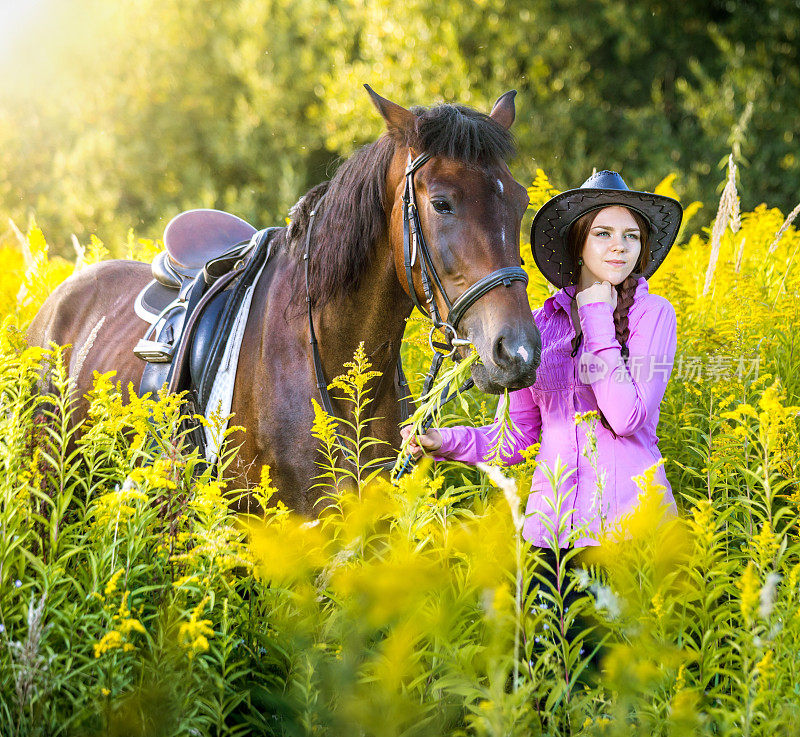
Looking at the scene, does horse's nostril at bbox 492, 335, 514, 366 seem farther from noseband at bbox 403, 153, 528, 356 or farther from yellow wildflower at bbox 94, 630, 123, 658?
yellow wildflower at bbox 94, 630, 123, 658

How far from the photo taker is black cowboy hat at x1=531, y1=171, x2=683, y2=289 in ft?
8.49

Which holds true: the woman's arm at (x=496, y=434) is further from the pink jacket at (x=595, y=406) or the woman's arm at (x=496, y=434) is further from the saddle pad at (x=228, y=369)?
the saddle pad at (x=228, y=369)

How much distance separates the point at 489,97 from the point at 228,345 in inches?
439

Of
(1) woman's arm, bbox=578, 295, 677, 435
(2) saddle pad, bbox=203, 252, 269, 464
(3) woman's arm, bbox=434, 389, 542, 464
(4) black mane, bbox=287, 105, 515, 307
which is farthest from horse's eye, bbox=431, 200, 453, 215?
(2) saddle pad, bbox=203, 252, 269, 464

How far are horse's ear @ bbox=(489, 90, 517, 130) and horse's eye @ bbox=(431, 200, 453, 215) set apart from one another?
75cm

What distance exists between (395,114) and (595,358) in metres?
1.23

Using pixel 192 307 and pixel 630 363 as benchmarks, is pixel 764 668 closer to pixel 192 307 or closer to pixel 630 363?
pixel 630 363

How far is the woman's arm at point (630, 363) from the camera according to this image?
2.34 metres

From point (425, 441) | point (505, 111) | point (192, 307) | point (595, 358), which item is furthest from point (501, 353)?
point (192, 307)

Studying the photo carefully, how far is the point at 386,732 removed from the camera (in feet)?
4.55

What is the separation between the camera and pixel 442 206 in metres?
2.68

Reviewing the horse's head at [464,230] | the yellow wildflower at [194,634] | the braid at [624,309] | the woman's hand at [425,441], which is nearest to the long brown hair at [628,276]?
the braid at [624,309]

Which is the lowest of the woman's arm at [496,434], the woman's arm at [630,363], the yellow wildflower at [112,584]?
the yellow wildflower at [112,584]

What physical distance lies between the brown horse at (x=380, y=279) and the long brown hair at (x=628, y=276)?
0.23 m
